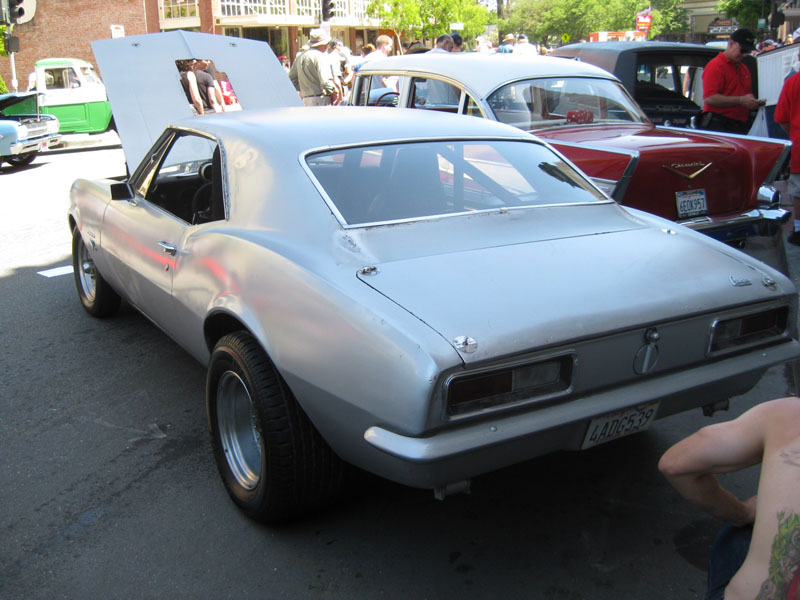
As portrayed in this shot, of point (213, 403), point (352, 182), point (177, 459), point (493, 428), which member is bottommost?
point (177, 459)

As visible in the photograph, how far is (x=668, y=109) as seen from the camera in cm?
940

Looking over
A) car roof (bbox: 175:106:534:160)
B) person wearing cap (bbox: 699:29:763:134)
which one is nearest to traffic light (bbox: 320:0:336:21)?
person wearing cap (bbox: 699:29:763:134)

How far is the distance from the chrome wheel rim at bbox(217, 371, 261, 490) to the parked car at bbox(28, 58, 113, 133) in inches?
598

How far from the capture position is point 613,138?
5.90 metres

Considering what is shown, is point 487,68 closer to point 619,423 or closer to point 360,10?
point 619,423

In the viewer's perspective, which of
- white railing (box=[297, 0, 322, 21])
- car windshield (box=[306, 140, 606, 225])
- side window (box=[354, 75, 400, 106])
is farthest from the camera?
white railing (box=[297, 0, 322, 21])

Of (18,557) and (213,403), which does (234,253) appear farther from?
(18,557)

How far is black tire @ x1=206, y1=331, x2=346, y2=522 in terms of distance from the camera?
9.17ft

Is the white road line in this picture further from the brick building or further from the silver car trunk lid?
the brick building

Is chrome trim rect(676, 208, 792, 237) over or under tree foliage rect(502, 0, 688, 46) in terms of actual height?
under

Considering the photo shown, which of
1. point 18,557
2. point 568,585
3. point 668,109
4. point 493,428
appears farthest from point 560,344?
point 668,109

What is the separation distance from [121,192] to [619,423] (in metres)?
2.95

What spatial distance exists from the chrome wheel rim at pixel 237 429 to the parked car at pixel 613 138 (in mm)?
2847

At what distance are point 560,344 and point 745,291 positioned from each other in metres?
0.89
